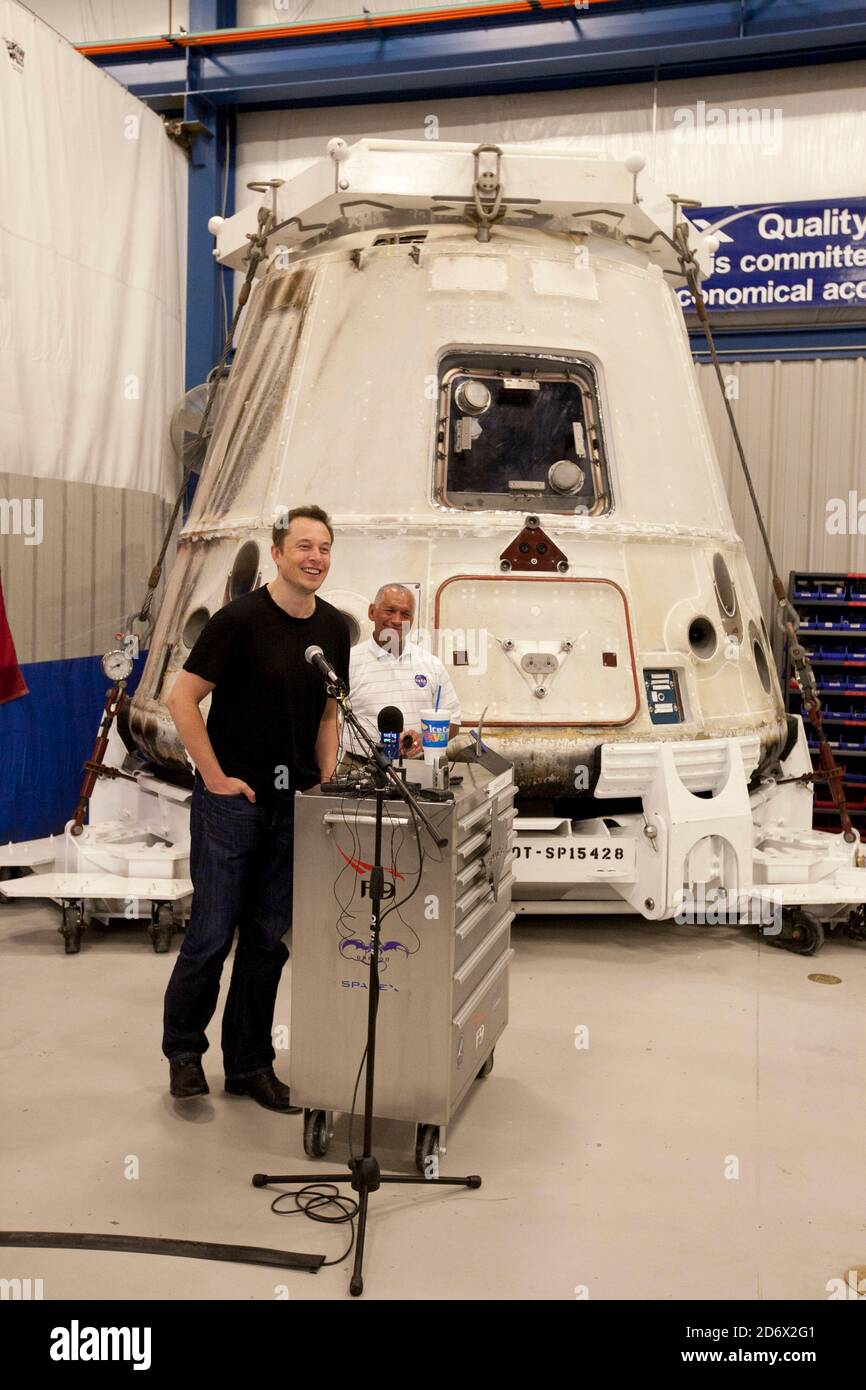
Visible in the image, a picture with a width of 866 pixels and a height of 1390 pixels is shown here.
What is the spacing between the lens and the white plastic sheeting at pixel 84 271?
6.76 meters

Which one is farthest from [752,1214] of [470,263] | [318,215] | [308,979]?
[318,215]

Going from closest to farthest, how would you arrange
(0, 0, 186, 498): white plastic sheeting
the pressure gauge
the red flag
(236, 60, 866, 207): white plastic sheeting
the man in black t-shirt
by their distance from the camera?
the man in black t-shirt → the red flag → the pressure gauge → (0, 0, 186, 498): white plastic sheeting → (236, 60, 866, 207): white plastic sheeting

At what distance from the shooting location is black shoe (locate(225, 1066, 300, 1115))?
11.6 feet

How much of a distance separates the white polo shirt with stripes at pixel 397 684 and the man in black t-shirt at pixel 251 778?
996 mm

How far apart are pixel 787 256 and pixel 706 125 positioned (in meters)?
1.14

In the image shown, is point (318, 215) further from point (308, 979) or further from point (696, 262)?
point (308, 979)

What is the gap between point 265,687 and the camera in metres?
3.38

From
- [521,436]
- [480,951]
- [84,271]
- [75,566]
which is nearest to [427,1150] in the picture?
[480,951]

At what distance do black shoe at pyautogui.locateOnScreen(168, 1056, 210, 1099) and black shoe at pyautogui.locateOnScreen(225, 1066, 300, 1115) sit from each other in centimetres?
10

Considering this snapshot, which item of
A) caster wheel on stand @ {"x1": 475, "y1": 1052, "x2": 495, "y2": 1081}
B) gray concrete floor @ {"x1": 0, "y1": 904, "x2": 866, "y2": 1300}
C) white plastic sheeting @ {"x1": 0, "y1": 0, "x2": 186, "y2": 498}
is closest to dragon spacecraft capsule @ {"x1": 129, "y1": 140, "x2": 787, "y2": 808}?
gray concrete floor @ {"x1": 0, "y1": 904, "x2": 866, "y2": 1300}

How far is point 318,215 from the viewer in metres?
5.74

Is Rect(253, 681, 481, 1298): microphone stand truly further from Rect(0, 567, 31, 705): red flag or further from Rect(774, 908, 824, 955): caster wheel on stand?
Rect(774, 908, 824, 955): caster wheel on stand

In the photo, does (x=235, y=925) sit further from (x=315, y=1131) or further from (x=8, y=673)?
(x=8, y=673)

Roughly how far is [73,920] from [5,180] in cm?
412
